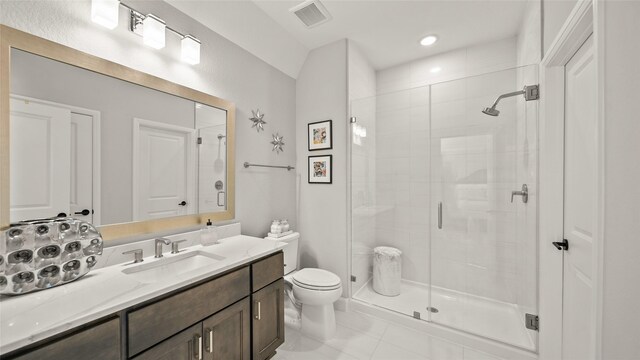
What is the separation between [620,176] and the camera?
780mm

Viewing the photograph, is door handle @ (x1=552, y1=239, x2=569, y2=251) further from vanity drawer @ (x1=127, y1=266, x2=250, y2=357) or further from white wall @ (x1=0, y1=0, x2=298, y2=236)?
white wall @ (x1=0, y1=0, x2=298, y2=236)

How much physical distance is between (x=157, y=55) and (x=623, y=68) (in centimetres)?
225

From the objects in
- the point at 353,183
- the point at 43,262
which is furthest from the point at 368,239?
the point at 43,262

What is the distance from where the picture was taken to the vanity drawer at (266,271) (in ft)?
4.86

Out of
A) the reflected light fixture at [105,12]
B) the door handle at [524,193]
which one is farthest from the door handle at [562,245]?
the reflected light fixture at [105,12]

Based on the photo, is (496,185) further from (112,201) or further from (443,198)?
(112,201)

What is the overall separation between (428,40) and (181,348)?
3.15 meters

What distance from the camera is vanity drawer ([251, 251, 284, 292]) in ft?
4.86

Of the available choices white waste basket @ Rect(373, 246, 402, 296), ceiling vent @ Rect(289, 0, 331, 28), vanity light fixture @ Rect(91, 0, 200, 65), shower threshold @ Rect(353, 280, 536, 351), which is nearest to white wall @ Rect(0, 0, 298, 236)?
vanity light fixture @ Rect(91, 0, 200, 65)

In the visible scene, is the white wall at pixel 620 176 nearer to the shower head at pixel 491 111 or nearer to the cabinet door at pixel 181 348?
the shower head at pixel 491 111

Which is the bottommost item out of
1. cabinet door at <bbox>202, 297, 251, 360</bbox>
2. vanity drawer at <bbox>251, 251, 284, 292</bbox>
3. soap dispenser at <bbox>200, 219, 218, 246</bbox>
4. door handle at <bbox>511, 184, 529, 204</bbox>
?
cabinet door at <bbox>202, 297, 251, 360</bbox>

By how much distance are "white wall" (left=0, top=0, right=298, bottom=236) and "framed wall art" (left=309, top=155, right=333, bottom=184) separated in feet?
0.78

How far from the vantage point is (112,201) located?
133 centimetres

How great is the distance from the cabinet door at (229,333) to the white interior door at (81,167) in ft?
2.82
